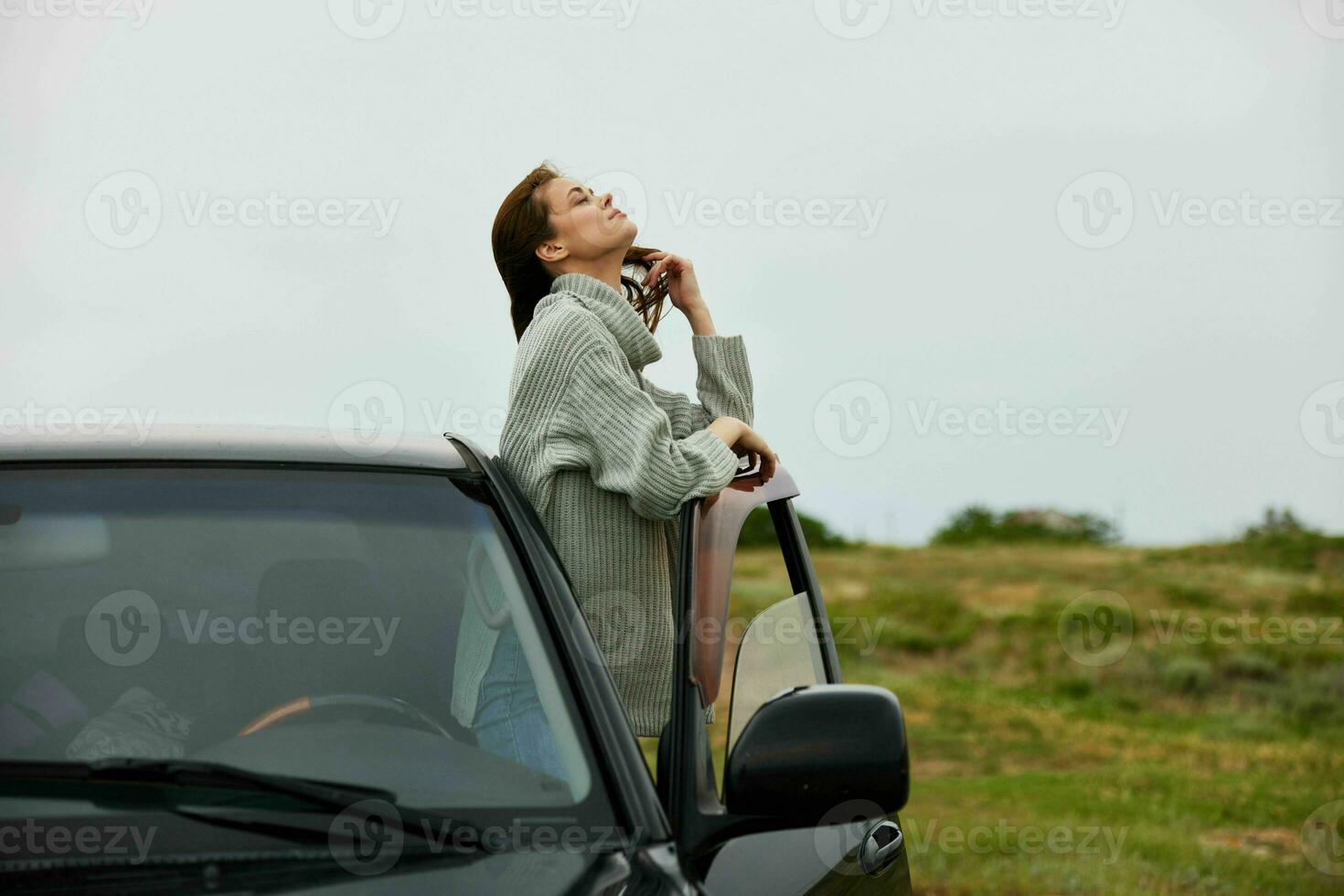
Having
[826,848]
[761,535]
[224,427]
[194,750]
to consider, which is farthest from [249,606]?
[761,535]

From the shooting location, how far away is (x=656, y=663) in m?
2.68

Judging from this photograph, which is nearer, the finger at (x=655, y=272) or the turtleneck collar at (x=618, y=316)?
the turtleneck collar at (x=618, y=316)

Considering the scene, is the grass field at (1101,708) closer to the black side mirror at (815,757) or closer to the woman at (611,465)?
the woman at (611,465)

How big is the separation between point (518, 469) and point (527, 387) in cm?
17

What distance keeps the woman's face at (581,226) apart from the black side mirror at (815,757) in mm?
1607

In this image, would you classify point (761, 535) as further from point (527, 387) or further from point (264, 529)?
point (264, 529)

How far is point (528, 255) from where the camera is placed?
350 cm

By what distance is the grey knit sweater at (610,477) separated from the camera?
8.51 feet

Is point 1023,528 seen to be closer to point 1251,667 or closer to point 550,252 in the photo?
point 1251,667

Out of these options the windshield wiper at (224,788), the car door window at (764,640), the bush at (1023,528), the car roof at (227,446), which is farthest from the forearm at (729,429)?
the bush at (1023,528)

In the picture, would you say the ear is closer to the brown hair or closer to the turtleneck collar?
the brown hair

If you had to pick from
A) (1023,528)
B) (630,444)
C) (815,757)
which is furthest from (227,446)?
(1023,528)

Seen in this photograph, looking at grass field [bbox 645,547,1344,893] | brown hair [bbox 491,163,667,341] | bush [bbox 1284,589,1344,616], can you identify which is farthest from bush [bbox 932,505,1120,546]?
brown hair [bbox 491,163,667,341]

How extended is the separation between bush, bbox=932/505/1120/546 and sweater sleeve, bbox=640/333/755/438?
2615 cm
